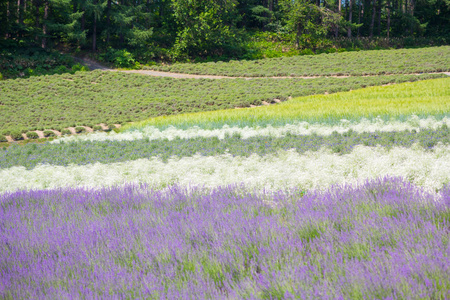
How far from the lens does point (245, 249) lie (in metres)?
2.78

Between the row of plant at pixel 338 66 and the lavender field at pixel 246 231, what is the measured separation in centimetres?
2438

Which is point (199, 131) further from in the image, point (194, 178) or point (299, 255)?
point (299, 255)

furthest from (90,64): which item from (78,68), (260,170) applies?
(260,170)

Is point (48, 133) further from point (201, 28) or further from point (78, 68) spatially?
point (201, 28)

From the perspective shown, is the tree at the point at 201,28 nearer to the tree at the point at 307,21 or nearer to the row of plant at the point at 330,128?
the tree at the point at 307,21

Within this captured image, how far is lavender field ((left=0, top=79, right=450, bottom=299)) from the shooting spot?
2234mm

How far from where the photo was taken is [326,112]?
41.3 ft

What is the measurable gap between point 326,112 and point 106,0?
37.8 m

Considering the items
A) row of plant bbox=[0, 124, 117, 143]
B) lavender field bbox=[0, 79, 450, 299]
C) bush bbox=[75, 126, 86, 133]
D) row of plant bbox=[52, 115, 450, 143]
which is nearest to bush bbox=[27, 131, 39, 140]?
row of plant bbox=[0, 124, 117, 143]

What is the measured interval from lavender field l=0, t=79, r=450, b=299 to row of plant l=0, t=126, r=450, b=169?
6.7 inches

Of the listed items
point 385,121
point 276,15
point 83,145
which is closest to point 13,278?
point 83,145

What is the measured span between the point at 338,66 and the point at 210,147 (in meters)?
27.9

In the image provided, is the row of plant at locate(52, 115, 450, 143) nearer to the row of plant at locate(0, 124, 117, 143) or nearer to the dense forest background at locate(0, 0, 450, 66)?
the row of plant at locate(0, 124, 117, 143)

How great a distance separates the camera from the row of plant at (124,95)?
67.5 feet
